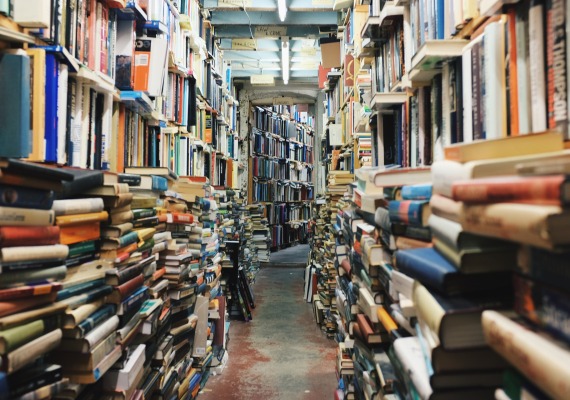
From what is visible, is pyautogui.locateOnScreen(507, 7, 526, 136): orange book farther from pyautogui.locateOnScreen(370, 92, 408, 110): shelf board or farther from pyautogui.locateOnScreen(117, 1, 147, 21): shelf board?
pyautogui.locateOnScreen(117, 1, 147, 21): shelf board

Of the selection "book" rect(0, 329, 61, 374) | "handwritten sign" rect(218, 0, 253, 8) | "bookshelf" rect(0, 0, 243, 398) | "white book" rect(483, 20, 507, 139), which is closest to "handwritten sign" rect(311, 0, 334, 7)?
"handwritten sign" rect(218, 0, 253, 8)

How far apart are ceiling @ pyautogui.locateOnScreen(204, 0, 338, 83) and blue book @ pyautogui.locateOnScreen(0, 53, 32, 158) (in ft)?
Result: 15.0

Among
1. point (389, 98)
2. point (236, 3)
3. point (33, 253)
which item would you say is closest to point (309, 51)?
point (236, 3)

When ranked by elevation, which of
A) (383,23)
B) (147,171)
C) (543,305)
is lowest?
(543,305)

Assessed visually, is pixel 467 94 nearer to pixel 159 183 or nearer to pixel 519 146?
pixel 519 146

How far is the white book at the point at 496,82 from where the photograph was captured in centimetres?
106

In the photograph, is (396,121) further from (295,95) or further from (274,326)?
(295,95)

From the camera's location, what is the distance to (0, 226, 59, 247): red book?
939mm

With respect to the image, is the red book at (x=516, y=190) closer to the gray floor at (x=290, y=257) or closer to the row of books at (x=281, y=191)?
the gray floor at (x=290, y=257)

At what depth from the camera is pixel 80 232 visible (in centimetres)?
136

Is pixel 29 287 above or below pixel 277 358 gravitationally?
above

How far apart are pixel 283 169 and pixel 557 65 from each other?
11212 millimetres

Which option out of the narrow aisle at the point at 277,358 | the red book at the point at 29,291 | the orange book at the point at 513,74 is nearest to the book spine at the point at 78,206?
the red book at the point at 29,291

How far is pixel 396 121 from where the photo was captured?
2078 millimetres
